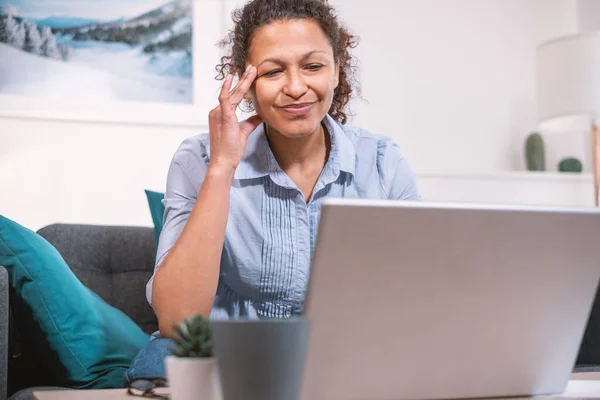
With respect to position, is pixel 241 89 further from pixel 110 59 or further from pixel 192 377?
pixel 110 59

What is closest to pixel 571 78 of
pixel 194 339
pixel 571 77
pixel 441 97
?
pixel 571 77

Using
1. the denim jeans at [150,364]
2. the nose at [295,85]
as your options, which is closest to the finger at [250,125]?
the nose at [295,85]

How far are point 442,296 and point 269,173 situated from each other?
2.84ft

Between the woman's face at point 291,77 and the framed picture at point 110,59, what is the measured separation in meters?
1.04

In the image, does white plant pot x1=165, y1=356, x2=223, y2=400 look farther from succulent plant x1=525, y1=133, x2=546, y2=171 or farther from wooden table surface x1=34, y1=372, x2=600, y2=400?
succulent plant x1=525, y1=133, x2=546, y2=171

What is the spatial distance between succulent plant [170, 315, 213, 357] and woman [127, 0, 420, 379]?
Result: 657mm

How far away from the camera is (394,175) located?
167cm

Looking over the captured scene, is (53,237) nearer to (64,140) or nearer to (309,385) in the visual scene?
(64,140)

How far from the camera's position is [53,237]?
2121 millimetres

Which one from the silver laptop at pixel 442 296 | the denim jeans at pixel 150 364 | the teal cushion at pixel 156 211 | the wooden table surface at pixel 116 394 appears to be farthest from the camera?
the teal cushion at pixel 156 211

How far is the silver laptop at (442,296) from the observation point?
27.5 inches

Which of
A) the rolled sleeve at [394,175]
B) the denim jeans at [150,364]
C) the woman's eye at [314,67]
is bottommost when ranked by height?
the denim jeans at [150,364]

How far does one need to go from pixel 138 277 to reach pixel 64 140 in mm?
701

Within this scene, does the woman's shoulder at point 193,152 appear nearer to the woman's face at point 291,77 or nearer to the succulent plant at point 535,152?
the woman's face at point 291,77
